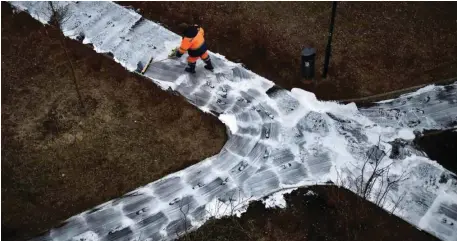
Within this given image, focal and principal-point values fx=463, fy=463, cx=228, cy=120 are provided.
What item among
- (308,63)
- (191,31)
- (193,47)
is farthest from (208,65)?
(308,63)

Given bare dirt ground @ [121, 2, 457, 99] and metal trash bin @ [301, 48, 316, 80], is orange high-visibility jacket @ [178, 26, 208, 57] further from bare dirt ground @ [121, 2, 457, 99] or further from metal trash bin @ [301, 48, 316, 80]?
metal trash bin @ [301, 48, 316, 80]

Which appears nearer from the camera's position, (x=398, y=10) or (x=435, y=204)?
(x=435, y=204)

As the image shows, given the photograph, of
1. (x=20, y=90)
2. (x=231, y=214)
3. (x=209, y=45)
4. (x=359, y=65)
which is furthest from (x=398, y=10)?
(x=20, y=90)

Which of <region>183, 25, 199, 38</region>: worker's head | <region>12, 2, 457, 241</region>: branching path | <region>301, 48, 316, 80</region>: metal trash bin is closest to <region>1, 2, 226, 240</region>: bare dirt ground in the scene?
<region>12, 2, 457, 241</region>: branching path

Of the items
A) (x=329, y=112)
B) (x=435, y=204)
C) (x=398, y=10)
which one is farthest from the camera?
(x=398, y=10)

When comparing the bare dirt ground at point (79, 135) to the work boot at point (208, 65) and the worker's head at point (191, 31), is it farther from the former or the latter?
the worker's head at point (191, 31)

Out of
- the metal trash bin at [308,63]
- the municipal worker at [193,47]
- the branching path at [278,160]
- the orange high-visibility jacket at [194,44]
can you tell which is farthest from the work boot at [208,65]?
the metal trash bin at [308,63]

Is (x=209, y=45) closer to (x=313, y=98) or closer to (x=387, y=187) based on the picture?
(x=313, y=98)
